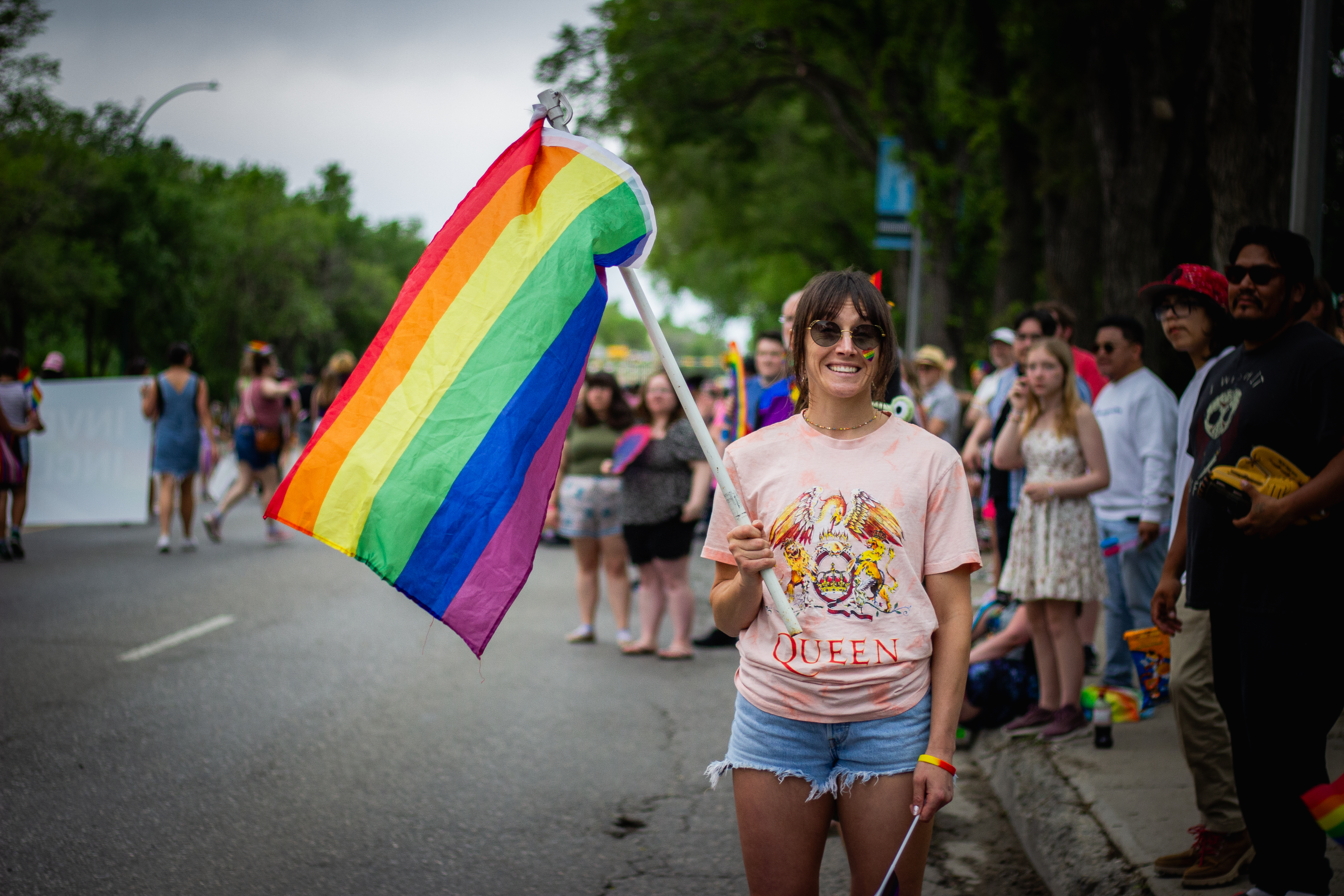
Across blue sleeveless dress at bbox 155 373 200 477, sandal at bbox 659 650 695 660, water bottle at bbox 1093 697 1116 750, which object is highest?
blue sleeveless dress at bbox 155 373 200 477

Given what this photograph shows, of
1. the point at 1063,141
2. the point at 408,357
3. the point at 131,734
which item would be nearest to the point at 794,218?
the point at 1063,141

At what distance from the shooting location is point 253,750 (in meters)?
5.68

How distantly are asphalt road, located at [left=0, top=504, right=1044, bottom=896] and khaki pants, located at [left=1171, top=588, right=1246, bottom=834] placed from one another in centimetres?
72

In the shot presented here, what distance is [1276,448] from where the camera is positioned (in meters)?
3.44

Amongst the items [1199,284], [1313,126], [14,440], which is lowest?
[14,440]

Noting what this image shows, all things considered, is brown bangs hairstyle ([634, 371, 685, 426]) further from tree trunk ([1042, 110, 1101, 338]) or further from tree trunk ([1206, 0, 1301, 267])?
tree trunk ([1042, 110, 1101, 338])

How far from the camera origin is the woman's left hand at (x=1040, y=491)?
5.65 m

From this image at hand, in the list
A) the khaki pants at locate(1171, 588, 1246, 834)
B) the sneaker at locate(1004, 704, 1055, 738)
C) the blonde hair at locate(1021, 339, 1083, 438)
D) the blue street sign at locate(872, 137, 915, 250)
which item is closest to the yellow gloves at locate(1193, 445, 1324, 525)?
the khaki pants at locate(1171, 588, 1246, 834)

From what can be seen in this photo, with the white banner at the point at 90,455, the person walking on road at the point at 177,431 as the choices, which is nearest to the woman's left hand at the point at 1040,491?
the person walking on road at the point at 177,431

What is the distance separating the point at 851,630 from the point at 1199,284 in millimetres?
2795

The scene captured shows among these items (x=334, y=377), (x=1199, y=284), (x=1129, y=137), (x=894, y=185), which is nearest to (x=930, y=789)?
(x=1199, y=284)

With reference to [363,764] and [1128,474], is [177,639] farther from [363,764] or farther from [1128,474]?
[1128,474]

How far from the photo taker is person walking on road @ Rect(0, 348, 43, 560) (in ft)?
37.4

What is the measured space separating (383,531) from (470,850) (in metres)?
1.99
